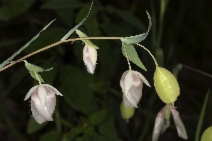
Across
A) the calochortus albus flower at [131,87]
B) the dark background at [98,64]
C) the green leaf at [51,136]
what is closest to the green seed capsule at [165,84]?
the calochortus albus flower at [131,87]

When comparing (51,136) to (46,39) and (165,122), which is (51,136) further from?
(165,122)

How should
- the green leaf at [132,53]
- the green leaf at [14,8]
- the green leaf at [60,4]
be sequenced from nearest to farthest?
1. the green leaf at [132,53]
2. the green leaf at [60,4]
3. the green leaf at [14,8]

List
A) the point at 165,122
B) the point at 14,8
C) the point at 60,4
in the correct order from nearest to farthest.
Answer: the point at 165,122 < the point at 60,4 < the point at 14,8

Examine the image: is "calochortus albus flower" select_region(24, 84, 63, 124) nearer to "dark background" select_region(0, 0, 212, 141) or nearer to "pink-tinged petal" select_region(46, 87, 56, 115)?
"pink-tinged petal" select_region(46, 87, 56, 115)

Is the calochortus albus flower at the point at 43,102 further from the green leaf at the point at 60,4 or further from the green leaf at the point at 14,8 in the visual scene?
the green leaf at the point at 14,8

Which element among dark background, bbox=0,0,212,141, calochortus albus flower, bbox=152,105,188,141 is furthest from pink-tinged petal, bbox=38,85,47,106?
dark background, bbox=0,0,212,141

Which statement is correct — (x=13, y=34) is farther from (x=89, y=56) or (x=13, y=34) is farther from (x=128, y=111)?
Answer: (x=89, y=56)

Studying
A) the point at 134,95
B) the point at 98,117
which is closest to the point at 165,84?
the point at 134,95
